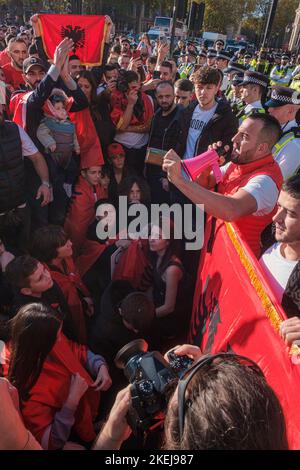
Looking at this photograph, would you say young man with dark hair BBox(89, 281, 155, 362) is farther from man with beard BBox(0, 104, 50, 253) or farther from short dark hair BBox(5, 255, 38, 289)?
man with beard BBox(0, 104, 50, 253)

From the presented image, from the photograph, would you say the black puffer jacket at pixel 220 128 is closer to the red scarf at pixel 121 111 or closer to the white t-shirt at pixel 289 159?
the white t-shirt at pixel 289 159

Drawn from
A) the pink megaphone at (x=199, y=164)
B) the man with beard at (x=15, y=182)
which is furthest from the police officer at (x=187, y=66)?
the pink megaphone at (x=199, y=164)

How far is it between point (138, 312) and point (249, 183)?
3.23 feet

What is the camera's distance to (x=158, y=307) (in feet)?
8.45

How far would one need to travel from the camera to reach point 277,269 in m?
1.72

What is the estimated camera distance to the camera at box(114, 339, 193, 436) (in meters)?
1.13

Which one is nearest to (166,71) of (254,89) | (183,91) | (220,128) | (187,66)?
(183,91)

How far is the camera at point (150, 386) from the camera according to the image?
1.13 meters

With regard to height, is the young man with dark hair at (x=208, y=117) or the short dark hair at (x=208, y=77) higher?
Answer: the short dark hair at (x=208, y=77)

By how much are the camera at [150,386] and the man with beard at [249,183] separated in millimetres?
904

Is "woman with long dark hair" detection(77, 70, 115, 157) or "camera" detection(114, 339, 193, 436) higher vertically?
"woman with long dark hair" detection(77, 70, 115, 157)

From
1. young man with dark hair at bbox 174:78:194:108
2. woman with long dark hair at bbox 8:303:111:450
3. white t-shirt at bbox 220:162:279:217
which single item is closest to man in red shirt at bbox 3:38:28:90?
young man with dark hair at bbox 174:78:194:108

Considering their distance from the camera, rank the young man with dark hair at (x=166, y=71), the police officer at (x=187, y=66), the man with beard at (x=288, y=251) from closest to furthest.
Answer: the man with beard at (x=288, y=251)
the young man with dark hair at (x=166, y=71)
the police officer at (x=187, y=66)

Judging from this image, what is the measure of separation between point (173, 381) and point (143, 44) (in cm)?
1148
